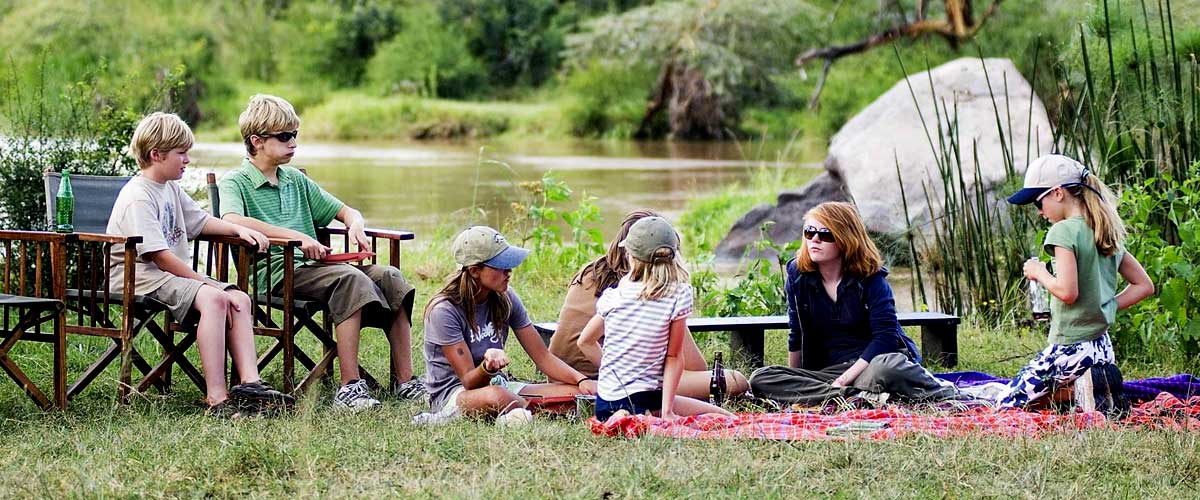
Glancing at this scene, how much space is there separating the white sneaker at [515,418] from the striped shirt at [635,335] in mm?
227

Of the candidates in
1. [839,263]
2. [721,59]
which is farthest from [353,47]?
[839,263]

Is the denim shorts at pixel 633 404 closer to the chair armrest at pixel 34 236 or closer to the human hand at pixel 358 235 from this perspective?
the human hand at pixel 358 235

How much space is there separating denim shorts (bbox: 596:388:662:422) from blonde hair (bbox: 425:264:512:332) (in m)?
0.46

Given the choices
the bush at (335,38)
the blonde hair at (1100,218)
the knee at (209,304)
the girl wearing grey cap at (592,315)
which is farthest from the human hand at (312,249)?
the bush at (335,38)

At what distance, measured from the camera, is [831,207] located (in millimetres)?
4340

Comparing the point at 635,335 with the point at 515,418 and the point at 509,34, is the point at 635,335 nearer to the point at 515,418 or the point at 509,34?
the point at 515,418

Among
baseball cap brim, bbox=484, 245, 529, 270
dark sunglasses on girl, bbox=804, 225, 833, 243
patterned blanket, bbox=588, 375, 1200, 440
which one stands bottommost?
patterned blanket, bbox=588, 375, 1200, 440

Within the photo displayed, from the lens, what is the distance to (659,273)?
12.4 feet

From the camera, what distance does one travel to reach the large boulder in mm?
8422

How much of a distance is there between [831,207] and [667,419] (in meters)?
1.04

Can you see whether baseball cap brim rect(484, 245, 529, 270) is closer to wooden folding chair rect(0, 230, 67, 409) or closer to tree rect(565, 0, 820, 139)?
wooden folding chair rect(0, 230, 67, 409)

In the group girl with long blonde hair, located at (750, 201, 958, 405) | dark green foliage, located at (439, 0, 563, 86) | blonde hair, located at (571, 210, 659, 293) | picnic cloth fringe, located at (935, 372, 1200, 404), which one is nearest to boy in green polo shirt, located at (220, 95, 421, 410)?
blonde hair, located at (571, 210, 659, 293)

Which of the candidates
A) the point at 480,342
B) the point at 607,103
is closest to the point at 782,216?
the point at 480,342

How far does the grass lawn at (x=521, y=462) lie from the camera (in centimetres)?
306
